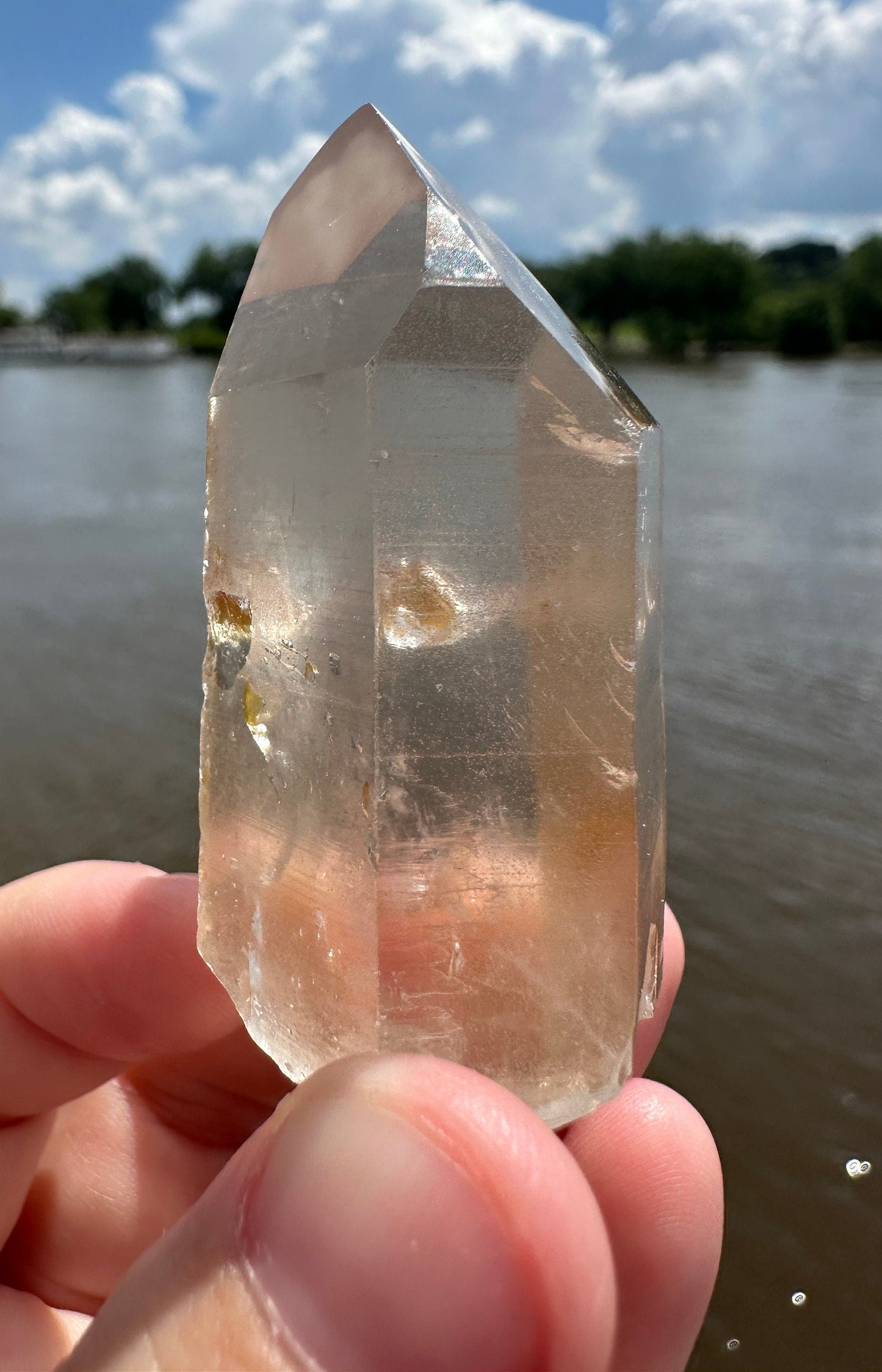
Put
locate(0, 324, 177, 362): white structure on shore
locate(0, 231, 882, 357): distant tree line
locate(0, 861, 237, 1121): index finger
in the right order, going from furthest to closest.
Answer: locate(0, 231, 882, 357): distant tree line < locate(0, 324, 177, 362): white structure on shore < locate(0, 861, 237, 1121): index finger

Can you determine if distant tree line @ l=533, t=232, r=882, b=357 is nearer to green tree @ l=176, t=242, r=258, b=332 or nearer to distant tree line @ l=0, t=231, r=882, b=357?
distant tree line @ l=0, t=231, r=882, b=357

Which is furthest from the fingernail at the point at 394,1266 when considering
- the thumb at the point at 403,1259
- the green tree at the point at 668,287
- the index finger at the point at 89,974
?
the green tree at the point at 668,287

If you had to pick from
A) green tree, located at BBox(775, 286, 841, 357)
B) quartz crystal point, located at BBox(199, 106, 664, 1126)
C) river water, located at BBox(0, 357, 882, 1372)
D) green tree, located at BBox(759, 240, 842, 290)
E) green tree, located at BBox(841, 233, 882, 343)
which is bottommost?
river water, located at BBox(0, 357, 882, 1372)

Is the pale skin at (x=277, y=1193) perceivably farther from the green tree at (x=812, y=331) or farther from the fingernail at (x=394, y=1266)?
the green tree at (x=812, y=331)

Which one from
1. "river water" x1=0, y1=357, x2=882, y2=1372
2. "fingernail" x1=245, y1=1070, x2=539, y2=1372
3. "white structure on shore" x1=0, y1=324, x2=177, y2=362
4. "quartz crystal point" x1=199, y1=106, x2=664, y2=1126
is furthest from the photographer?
"white structure on shore" x1=0, y1=324, x2=177, y2=362

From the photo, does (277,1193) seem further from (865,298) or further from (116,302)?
(116,302)

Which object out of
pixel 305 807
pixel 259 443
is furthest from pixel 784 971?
pixel 259 443

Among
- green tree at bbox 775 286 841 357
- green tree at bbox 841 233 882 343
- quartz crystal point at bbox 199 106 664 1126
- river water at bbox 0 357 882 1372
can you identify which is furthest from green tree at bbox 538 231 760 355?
quartz crystal point at bbox 199 106 664 1126
